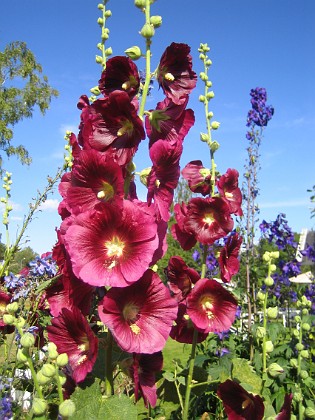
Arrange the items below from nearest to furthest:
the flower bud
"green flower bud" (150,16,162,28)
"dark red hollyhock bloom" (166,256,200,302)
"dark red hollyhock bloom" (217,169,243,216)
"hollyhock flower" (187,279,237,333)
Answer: the flower bud → "green flower bud" (150,16,162,28) → "hollyhock flower" (187,279,237,333) → "dark red hollyhock bloom" (166,256,200,302) → "dark red hollyhock bloom" (217,169,243,216)

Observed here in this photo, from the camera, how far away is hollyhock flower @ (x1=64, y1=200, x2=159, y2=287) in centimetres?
110

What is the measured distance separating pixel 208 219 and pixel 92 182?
1.18m

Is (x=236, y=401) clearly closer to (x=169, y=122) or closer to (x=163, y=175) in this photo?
(x=163, y=175)

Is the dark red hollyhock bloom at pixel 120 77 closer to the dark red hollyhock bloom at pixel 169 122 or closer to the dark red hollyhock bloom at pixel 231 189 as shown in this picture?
the dark red hollyhock bloom at pixel 169 122

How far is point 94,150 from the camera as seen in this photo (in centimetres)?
119

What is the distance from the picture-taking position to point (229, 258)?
7.47 feet

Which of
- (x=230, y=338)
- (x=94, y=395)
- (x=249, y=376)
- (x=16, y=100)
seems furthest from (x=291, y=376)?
(x=16, y=100)

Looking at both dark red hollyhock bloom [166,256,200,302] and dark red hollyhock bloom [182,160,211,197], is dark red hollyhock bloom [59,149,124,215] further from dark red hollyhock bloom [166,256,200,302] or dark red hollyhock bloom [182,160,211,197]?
dark red hollyhock bloom [182,160,211,197]

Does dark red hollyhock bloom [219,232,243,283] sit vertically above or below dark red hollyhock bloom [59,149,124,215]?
above

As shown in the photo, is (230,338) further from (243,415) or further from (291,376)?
(243,415)

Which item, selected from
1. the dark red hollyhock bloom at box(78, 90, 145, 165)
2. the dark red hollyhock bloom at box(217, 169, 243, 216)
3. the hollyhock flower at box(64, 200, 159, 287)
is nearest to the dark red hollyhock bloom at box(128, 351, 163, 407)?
the hollyhock flower at box(64, 200, 159, 287)

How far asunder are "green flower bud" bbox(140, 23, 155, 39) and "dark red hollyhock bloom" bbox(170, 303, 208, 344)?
1.14 meters

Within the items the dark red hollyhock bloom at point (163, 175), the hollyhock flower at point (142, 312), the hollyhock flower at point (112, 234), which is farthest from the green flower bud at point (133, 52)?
the hollyhock flower at point (142, 312)

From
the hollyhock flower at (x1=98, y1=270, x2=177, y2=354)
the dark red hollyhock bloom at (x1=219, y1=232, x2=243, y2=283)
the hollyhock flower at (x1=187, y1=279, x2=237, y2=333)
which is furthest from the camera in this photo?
the dark red hollyhock bloom at (x1=219, y1=232, x2=243, y2=283)
